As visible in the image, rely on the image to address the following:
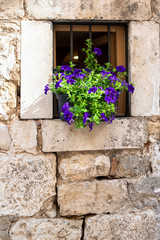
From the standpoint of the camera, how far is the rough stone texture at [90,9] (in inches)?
93.4

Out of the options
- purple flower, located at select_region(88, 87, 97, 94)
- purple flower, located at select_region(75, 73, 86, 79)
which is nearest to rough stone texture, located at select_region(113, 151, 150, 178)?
purple flower, located at select_region(88, 87, 97, 94)

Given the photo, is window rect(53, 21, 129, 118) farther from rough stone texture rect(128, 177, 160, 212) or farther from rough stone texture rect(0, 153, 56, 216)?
rough stone texture rect(128, 177, 160, 212)

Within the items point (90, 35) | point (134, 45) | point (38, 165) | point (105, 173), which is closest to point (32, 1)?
point (90, 35)

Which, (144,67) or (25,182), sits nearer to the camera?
(25,182)

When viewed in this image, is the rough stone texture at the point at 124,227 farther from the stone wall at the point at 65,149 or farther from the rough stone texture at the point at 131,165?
the rough stone texture at the point at 131,165

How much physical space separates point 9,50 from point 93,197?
1.62 metres

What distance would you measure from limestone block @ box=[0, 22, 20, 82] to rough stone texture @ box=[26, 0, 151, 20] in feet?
0.75

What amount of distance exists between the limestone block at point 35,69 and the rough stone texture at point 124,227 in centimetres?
114

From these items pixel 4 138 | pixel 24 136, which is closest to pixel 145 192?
pixel 24 136

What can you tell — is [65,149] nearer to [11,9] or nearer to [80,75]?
[80,75]

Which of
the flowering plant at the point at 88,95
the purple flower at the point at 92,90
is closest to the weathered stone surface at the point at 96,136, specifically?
the flowering plant at the point at 88,95

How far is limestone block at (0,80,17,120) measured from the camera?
7.73 feet

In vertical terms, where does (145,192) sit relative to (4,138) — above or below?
below

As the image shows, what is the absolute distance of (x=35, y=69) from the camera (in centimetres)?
237
